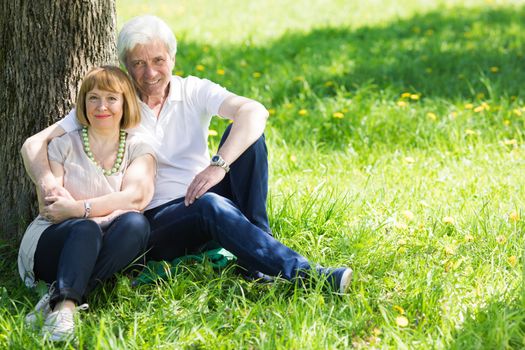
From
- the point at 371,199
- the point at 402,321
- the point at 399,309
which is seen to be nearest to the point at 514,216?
the point at 371,199

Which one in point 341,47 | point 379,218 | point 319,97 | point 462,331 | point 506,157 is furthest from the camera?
point 341,47

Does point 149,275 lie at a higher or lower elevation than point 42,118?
lower

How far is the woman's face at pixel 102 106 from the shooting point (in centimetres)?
292

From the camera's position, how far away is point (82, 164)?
2955 millimetres

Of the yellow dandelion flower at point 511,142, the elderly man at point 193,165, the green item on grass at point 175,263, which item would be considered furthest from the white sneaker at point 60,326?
the yellow dandelion flower at point 511,142

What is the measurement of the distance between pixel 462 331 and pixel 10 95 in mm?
2073

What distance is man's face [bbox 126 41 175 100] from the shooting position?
304cm

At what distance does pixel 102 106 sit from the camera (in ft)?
9.55

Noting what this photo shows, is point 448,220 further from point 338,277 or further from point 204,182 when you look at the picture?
point 204,182

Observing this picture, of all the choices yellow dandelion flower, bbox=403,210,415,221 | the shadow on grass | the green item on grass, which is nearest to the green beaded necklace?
the green item on grass

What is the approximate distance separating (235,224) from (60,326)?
0.71m

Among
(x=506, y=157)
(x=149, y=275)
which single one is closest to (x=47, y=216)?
(x=149, y=275)

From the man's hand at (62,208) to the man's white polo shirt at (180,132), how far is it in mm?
341

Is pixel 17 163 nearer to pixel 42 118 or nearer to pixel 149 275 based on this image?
pixel 42 118
